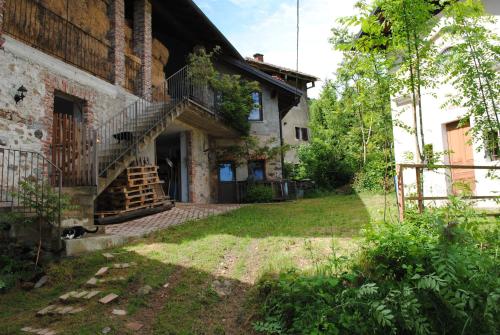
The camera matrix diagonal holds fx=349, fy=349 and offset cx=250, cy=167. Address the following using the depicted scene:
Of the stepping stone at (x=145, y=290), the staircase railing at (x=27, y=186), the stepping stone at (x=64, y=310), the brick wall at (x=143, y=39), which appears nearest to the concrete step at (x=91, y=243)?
the staircase railing at (x=27, y=186)

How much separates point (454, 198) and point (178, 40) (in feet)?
45.5

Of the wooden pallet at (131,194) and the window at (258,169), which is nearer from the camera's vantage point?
the wooden pallet at (131,194)

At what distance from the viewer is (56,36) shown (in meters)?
8.20

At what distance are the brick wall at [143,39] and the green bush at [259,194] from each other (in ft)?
18.6

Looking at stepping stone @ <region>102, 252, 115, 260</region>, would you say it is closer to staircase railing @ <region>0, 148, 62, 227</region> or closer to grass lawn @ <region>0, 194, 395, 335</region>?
grass lawn @ <region>0, 194, 395, 335</region>

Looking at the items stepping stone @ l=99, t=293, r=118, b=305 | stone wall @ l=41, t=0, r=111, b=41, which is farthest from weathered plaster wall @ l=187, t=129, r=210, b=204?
stepping stone @ l=99, t=293, r=118, b=305

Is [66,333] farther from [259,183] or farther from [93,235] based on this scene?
[259,183]

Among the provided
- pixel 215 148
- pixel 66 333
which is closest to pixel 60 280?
pixel 66 333

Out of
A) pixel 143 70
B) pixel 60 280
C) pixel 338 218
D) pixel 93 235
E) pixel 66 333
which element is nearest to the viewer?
pixel 66 333

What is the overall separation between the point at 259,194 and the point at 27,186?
10.1 m

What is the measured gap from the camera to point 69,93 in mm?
8258

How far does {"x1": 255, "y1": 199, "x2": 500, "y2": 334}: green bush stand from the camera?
2.85 m

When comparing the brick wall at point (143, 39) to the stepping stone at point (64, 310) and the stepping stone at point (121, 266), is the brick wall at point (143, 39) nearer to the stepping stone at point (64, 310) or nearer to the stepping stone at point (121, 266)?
the stepping stone at point (121, 266)

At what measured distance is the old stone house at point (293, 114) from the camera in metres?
24.1
